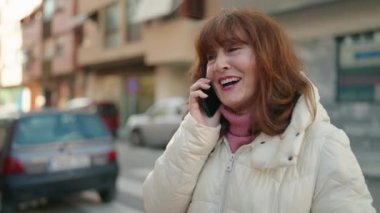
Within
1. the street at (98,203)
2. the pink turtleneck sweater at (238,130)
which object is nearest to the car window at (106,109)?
the street at (98,203)

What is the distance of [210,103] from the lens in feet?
6.04

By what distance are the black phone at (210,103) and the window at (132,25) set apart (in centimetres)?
1928

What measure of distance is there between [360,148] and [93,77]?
18.2 metres

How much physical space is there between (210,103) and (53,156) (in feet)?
14.8

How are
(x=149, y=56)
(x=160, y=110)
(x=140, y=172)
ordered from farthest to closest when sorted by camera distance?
(x=149, y=56) → (x=160, y=110) → (x=140, y=172)

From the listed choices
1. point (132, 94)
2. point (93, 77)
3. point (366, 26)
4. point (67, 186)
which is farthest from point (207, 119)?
point (93, 77)

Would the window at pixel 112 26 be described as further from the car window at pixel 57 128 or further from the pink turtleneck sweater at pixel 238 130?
the pink turtleneck sweater at pixel 238 130

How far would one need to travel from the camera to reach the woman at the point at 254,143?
1.48m

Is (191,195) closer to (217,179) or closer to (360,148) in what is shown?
(217,179)

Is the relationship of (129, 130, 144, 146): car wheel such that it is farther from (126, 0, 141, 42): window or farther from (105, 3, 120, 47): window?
(105, 3, 120, 47): window

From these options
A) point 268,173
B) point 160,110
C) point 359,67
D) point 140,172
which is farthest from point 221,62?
point 160,110

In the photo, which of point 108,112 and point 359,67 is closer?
point 359,67

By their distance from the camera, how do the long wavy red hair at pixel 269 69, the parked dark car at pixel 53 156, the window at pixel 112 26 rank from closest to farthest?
the long wavy red hair at pixel 269 69, the parked dark car at pixel 53 156, the window at pixel 112 26

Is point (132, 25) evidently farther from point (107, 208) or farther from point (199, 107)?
point (199, 107)
